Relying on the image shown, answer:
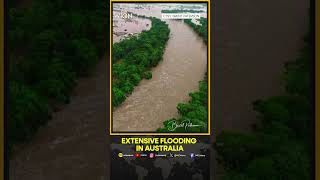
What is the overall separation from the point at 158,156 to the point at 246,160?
107cm

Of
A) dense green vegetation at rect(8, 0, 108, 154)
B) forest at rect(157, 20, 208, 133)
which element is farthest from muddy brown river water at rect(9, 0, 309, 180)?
forest at rect(157, 20, 208, 133)

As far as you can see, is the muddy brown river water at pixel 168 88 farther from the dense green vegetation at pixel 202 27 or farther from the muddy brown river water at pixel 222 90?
the muddy brown river water at pixel 222 90

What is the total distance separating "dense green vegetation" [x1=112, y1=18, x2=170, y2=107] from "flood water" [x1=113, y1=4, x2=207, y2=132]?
105mm

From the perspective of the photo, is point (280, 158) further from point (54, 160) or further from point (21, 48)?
point (21, 48)

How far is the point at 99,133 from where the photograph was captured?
775 centimetres

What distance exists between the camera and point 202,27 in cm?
771

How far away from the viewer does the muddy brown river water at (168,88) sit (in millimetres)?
7594

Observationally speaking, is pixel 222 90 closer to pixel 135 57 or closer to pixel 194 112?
pixel 194 112

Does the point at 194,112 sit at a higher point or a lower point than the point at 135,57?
lower

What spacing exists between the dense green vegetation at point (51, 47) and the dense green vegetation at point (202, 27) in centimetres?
120

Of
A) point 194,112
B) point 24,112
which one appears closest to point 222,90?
point 194,112

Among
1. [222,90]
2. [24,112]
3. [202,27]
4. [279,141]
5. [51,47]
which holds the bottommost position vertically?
[279,141]

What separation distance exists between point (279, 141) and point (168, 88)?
5.23 feet

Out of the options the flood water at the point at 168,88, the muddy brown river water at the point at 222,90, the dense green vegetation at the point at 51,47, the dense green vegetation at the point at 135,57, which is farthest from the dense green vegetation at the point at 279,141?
the dense green vegetation at the point at 51,47
